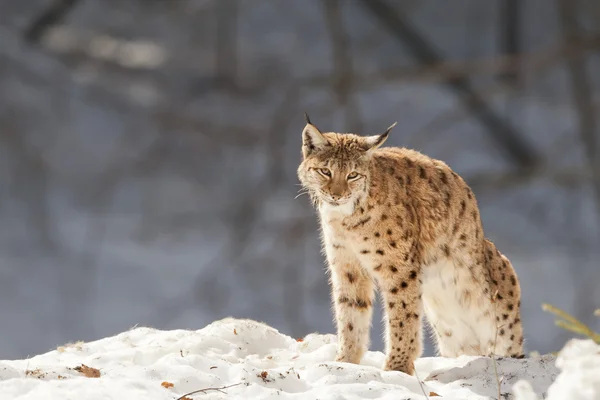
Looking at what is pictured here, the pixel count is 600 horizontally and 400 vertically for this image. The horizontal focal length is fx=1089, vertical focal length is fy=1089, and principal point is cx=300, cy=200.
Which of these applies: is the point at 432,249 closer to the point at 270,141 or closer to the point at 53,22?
the point at 270,141

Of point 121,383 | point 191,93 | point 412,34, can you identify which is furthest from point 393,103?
point 121,383

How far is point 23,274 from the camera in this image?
15.8m

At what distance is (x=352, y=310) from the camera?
539 centimetres

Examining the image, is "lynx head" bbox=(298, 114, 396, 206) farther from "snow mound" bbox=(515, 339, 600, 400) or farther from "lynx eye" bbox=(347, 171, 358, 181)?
"snow mound" bbox=(515, 339, 600, 400)

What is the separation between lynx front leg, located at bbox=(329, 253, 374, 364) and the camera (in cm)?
534

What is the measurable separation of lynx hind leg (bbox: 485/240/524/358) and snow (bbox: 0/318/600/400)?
676 millimetres

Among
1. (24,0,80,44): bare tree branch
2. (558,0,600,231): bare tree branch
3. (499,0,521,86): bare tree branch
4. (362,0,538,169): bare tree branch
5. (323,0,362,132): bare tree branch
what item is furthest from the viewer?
(24,0,80,44): bare tree branch

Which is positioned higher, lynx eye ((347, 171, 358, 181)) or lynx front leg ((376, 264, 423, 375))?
lynx eye ((347, 171, 358, 181))

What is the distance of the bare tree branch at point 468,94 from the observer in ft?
53.0

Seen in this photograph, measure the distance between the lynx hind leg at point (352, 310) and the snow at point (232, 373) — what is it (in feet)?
0.44

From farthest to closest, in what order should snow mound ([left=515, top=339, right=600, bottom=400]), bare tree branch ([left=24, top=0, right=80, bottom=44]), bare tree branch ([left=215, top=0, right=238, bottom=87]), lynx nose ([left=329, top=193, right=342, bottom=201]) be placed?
bare tree branch ([left=24, top=0, right=80, bottom=44])
bare tree branch ([left=215, top=0, right=238, bottom=87])
lynx nose ([left=329, top=193, right=342, bottom=201])
snow mound ([left=515, top=339, right=600, bottom=400])

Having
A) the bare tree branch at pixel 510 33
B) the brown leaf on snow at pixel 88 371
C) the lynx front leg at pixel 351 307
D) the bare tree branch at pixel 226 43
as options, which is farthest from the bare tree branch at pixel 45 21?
the brown leaf on snow at pixel 88 371

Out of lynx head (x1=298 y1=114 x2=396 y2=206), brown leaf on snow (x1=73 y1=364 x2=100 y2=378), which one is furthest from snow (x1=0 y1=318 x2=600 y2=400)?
lynx head (x1=298 y1=114 x2=396 y2=206)

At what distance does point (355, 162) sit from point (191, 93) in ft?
40.3
